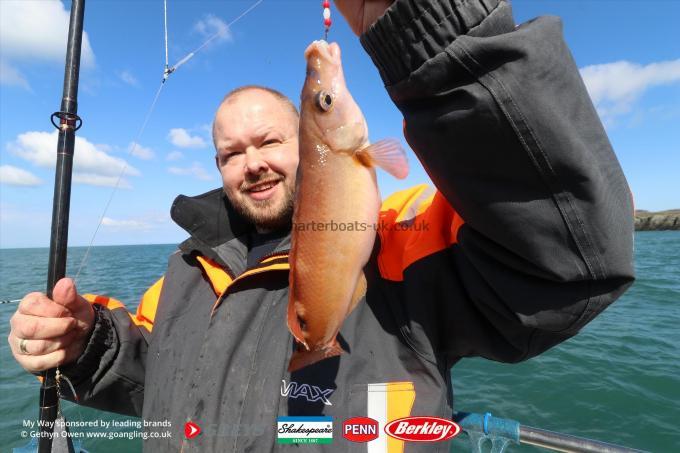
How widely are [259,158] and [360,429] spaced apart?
203 centimetres

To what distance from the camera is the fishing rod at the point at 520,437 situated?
233 centimetres

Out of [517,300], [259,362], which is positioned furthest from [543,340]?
[259,362]

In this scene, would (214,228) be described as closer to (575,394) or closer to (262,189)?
(262,189)

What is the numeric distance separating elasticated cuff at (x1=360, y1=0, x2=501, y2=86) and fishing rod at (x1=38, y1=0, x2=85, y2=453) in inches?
104

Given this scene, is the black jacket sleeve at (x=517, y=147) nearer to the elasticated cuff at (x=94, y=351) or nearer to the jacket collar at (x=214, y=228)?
the jacket collar at (x=214, y=228)

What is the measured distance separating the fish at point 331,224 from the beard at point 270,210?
0.83 m

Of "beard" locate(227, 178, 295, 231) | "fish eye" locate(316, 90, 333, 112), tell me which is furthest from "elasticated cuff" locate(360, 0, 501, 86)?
"beard" locate(227, 178, 295, 231)

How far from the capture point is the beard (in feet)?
9.23

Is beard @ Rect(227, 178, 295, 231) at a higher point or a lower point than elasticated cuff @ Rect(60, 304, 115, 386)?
higher

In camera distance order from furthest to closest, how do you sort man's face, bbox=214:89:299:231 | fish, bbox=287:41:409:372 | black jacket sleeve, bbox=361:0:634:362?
man's face, bbox=214:89:299:231, fish, bbox=287:41:409:372, black jacket sleeve, bbox=361:0:634:362

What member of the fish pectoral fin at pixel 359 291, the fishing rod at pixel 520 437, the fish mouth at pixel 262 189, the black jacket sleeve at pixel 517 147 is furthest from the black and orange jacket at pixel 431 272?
the fishing rod at pixel 520 437

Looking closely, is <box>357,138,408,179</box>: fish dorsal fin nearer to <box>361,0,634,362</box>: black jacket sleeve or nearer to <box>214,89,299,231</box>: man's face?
<box>361,0,634,362</box>: black jacket sleeve

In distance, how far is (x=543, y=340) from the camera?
5.14 feet

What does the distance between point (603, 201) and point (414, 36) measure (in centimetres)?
86
